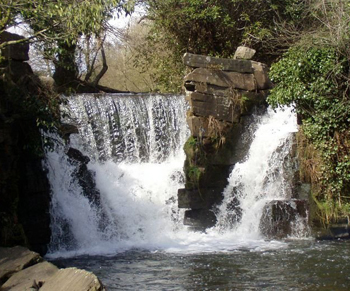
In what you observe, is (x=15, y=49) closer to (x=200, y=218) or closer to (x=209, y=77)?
(x=209, y=77)

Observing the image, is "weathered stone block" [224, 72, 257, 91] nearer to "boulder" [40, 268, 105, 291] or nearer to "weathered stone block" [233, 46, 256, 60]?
"weathered stone block" [233, 46, 256, 60]

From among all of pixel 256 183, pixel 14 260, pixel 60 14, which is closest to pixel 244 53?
pixel 256 183

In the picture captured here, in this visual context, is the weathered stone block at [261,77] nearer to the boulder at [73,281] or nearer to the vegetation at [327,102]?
the vegetation at [327,102]

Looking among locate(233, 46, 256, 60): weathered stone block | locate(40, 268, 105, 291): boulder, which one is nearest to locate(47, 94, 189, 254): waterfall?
locate(233, 46, 256, 60): weathered stone block

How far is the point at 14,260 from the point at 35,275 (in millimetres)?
769

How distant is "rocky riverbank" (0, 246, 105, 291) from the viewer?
21.4ft

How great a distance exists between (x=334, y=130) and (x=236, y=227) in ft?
9.93

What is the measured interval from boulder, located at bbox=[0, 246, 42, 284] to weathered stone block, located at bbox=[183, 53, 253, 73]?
705 centimetres

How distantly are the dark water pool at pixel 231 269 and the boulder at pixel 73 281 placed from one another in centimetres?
146

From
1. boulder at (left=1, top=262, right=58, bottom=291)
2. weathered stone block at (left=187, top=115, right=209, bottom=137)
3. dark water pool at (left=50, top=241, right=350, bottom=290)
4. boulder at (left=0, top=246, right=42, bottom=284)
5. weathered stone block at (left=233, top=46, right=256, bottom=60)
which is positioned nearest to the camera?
boulder at (left=1, top=262, right=58, bottom=291)

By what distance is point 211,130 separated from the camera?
13789 mm

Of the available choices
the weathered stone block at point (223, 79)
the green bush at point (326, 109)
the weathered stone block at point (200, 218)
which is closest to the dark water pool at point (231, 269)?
the green bush at point (326, 109)

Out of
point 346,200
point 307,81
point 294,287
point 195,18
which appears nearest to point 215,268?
point 294,287

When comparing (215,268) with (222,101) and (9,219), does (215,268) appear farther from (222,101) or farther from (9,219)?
(222,101)
